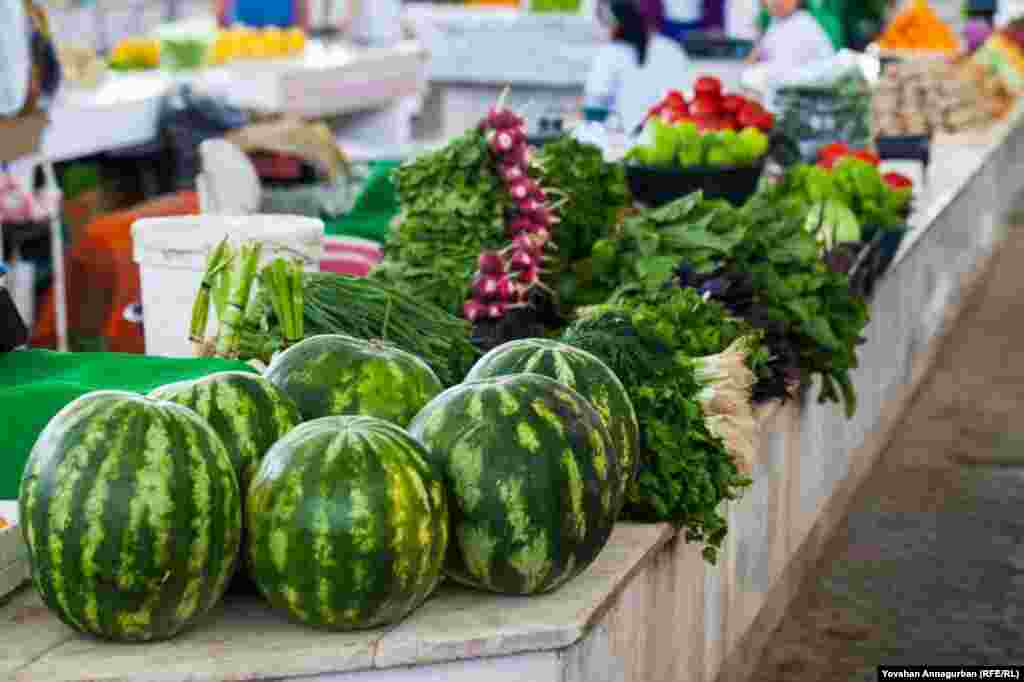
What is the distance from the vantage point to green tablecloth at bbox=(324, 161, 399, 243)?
6.04m

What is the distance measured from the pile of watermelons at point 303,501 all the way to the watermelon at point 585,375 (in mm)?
221

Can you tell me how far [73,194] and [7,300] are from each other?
6.36 m

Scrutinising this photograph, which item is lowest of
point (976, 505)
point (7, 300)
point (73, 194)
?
point (976, 505)

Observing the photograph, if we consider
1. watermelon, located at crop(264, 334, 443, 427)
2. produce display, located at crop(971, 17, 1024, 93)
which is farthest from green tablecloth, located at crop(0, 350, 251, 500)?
produce display, located at crop(971, 17, 1024, 93)

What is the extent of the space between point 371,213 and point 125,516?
13.3 feet

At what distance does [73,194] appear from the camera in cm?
935

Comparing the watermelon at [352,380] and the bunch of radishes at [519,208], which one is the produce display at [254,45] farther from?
the watermelon at [352,380]

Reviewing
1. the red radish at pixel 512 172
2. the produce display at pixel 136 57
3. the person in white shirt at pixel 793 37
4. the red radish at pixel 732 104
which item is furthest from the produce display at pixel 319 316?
the produce display at pixel 136 57

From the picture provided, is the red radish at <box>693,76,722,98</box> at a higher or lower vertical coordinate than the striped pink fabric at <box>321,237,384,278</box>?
higher

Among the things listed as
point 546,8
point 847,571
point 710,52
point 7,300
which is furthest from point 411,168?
point 546,8

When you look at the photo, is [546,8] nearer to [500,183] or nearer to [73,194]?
[73,194]

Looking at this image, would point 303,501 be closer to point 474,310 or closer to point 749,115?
point 474,310

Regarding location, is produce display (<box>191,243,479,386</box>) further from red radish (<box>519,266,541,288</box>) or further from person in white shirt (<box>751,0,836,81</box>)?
person in white shirt (<box>751,0,836,81</box>)

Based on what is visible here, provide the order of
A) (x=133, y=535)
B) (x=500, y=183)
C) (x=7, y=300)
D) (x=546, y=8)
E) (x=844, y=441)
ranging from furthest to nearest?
1. (x=546, y=8)
2. (x=844, y=441)
3. (x=500, y=183)
4. (x=7, y=300)
5. (x=133, y=535)
